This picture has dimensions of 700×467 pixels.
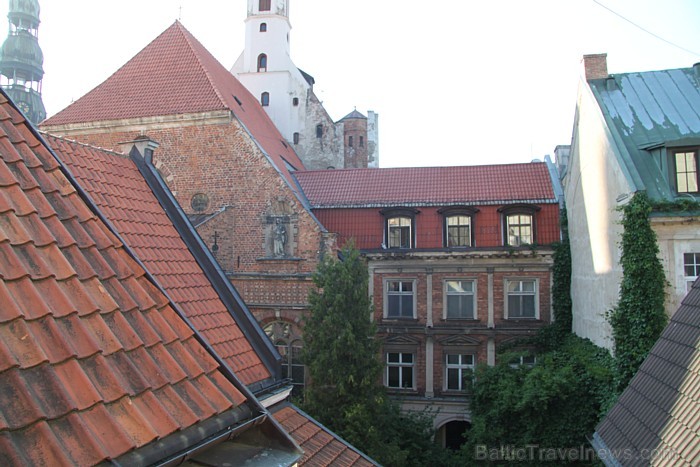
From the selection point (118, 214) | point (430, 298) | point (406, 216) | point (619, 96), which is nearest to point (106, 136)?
point (406, 216)

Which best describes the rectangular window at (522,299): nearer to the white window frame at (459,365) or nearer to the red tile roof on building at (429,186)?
the white window frame at (459,365)

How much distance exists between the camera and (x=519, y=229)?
18.8 meters

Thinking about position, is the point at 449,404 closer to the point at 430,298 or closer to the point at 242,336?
the point at 430,298

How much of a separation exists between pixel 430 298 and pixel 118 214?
538 inches

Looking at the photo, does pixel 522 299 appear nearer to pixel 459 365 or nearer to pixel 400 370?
pixel 459 365

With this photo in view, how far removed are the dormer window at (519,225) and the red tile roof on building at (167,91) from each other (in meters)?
8.33

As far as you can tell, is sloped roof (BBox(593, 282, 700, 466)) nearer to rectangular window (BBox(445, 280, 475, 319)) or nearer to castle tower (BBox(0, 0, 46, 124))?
rectangular window (BBox(445, 280, 475, 319))

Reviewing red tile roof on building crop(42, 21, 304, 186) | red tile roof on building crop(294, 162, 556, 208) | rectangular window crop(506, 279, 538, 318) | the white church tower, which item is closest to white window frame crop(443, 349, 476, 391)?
rectangular window crop(506, 279, 538, 318)

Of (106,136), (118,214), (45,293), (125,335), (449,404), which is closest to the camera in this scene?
(45,293)

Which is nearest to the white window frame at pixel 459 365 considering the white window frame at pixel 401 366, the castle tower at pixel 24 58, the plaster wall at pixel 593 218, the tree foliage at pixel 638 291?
the white window frame at pixel 401 366

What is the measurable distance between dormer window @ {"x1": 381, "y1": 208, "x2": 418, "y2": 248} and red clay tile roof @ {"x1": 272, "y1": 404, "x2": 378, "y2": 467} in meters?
12.4

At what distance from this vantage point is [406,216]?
19.5 m

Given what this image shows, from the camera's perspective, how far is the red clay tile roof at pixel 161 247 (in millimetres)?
6562

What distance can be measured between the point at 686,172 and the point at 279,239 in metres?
12.2
